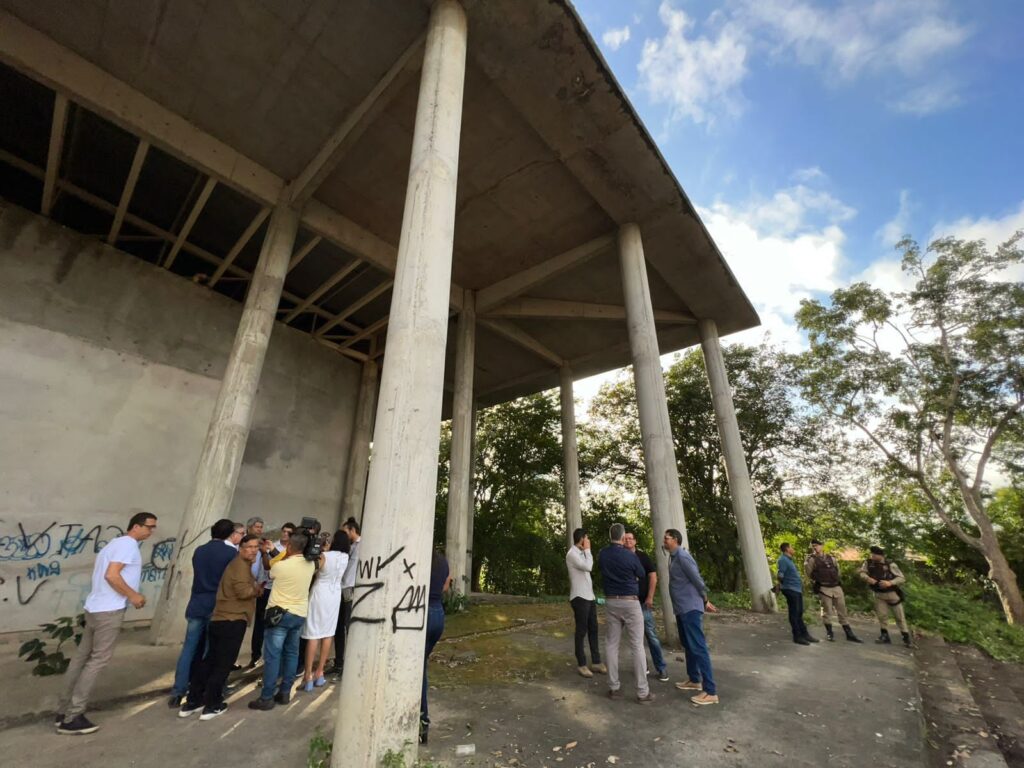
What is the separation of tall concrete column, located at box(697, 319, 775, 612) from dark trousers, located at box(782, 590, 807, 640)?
4.08 m

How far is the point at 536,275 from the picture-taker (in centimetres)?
1271

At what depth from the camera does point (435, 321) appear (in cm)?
457

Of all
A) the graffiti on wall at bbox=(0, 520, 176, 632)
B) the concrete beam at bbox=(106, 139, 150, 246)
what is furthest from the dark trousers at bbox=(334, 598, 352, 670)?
the concrete beam at bbox=(106, 139, 150, 246)

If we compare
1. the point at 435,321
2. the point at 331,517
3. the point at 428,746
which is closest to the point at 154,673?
the point at 428,746

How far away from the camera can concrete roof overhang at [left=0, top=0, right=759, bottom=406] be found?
24.0 ft

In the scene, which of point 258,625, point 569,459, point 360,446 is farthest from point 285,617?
point 569,459

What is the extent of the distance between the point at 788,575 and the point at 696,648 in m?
3.50

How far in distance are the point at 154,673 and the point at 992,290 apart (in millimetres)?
24516

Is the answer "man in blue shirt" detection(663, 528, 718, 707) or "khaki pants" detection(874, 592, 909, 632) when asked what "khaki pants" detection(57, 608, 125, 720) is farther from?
"khaki pants" detection(874, 592, 909, 632)

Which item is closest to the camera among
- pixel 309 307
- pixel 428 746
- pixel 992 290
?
pixel 428 746

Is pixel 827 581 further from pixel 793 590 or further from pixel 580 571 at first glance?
pixel 580 571

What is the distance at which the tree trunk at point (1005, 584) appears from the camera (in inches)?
560

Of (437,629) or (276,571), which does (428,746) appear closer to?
(437,629)

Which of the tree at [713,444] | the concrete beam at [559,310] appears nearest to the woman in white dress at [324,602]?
the concrete beam at [559,310]
